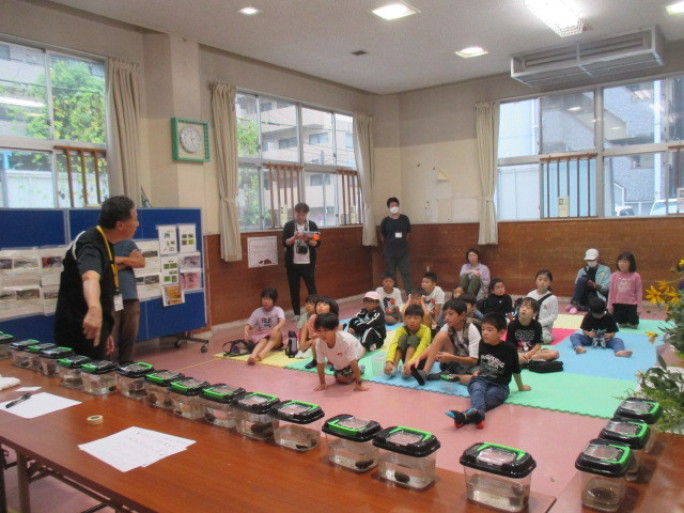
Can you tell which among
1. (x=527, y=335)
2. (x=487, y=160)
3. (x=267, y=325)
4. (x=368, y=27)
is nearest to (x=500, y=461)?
(x=527, y=335)

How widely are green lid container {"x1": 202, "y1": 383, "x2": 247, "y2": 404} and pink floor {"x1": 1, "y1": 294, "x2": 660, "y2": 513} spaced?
4.27ft

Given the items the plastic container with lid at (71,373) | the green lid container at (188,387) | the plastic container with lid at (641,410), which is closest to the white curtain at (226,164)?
the plastic container with lid at (71,373)

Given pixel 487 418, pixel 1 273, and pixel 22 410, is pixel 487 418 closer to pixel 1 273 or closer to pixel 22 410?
pixel 22 410

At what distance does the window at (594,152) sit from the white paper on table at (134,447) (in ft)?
24.5

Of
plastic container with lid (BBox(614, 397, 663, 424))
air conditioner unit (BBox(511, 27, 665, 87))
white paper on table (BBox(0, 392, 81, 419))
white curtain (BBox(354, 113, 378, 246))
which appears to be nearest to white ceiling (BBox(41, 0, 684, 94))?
air conditioner unit (BBox(511, 27, 665, 87))

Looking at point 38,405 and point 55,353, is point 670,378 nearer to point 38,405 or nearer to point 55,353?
point 38,405

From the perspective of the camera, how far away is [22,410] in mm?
1978

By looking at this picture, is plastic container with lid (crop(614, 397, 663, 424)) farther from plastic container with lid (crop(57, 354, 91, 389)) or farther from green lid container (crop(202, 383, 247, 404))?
plastic container with lid (crop(57, 354, 91, 389))

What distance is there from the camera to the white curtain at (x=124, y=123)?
18.5 feet

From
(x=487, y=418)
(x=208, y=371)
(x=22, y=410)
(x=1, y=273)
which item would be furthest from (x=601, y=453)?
(x=1, y=273)

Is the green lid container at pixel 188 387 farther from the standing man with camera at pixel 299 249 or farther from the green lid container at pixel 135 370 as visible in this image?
the standing man with camera at pixel 299 249

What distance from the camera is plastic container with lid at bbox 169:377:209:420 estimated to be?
5.98 feet

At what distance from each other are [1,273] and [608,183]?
7405 mm

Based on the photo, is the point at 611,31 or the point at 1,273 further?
the point at 611,31
